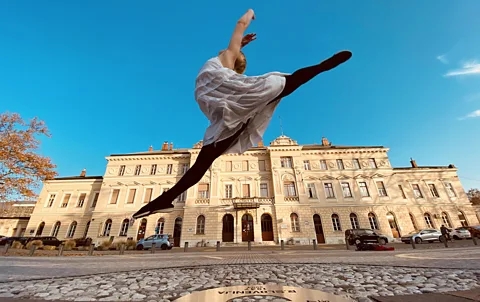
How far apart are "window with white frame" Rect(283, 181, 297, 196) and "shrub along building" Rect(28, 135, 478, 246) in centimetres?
12

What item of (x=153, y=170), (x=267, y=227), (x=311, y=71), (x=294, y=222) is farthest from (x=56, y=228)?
(x=311, y=71)

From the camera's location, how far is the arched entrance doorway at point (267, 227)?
22.6m

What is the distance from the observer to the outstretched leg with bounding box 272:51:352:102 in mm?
2078

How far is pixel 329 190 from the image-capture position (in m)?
24.9

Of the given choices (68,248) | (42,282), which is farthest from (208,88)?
(68,248)

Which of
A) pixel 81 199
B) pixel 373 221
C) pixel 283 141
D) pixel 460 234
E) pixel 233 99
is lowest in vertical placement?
pixel 460 234

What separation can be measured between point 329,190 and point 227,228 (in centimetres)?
1292

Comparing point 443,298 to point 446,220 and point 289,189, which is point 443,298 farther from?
point 446,220

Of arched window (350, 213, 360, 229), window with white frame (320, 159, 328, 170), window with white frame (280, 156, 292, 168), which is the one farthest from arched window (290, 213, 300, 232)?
window with white frame (320, 159, 328, 170)

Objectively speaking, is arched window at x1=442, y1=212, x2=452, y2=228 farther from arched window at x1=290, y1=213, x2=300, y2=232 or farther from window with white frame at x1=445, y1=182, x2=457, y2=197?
arched window at x1=290, y1=213, x2=300, y2=232

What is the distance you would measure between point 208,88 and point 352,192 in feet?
87.5

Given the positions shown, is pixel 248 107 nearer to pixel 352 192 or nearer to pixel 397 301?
pixel 397 301

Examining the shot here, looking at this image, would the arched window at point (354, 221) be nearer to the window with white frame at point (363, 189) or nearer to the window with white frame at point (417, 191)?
the window with white frame at point (363, 189)

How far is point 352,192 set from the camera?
2455 cm
